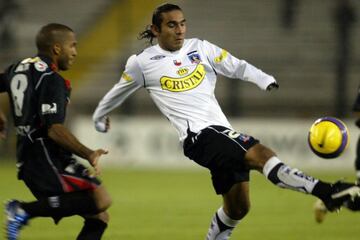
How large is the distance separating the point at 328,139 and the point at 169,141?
11.2m

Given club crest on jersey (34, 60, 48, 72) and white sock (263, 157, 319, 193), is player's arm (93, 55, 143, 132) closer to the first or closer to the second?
club crest on jersey (34, 60, 48, 72)

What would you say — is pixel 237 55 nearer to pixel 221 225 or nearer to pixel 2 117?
pixel 221 225

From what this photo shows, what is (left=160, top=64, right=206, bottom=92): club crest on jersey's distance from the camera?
21.8ft

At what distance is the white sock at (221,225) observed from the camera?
6.84 metres

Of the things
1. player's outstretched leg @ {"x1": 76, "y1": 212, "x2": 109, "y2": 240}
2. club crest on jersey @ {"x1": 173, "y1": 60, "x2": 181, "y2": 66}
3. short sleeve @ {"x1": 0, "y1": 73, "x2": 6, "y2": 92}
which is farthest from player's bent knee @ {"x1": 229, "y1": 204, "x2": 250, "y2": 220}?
short sleeve @ {"x1": 0, "y1": 73, "x2": 6, "y2": 92}

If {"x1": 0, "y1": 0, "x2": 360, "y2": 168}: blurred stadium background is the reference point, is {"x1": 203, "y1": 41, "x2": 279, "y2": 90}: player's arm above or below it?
above

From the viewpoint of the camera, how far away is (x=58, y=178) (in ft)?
19.7

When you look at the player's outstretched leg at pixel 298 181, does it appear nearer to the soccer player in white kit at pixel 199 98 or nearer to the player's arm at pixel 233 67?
the soccer player in white kit at pixel 199 98

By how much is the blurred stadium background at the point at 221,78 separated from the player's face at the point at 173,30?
6.12 m

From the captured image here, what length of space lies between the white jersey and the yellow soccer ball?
568 mm

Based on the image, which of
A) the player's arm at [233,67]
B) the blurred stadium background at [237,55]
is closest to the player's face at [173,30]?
the player's arm at [233,67]

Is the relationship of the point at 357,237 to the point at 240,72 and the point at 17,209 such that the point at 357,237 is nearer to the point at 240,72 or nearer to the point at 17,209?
the point at 240,72

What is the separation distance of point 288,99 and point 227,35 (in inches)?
104

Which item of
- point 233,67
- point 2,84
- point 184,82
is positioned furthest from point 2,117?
point 233,67
